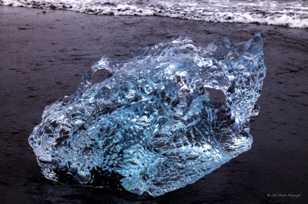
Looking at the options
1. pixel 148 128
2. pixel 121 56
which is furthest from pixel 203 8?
pixel 148 128

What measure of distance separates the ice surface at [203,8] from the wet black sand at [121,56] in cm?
44

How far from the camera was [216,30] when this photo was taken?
7.56 metres

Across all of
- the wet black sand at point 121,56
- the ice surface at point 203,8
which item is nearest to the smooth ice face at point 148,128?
the wet black sand at point 121,56

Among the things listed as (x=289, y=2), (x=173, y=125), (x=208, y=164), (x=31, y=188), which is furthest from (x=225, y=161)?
(x=289, y=2)

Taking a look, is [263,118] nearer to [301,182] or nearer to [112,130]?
[301,182]

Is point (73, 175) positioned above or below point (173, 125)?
Result: below

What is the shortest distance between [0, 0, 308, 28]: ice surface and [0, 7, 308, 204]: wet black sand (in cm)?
44

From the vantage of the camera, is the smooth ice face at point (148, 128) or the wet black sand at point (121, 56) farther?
the smooth ice face at point (148, 128)

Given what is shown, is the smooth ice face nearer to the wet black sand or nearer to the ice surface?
Result: the wet black sand

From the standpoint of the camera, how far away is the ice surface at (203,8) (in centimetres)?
848

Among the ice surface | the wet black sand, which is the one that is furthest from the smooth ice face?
the ice surface

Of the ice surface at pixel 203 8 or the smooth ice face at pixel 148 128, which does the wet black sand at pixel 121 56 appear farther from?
the ice surface at pixel 203 8

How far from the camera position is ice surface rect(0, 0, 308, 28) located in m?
8.48

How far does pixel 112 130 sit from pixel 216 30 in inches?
173
